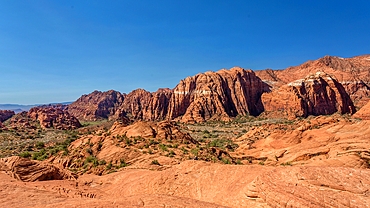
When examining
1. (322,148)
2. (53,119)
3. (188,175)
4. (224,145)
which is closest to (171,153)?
(188,175)

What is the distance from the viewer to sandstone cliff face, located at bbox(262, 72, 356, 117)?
111 metres

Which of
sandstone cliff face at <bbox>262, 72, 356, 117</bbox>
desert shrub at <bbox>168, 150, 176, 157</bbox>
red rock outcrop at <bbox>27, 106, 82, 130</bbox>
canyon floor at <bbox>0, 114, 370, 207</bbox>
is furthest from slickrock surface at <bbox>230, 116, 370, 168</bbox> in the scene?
red rock outcrop at <bbox>27, 106, 82, 130</bbox>

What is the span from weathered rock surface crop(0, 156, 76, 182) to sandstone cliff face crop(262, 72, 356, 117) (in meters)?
107

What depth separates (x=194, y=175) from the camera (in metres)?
15.9

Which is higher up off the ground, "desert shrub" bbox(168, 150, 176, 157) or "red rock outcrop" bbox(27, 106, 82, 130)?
"red rock outcrop" bbox(27, 106, 82, 130)

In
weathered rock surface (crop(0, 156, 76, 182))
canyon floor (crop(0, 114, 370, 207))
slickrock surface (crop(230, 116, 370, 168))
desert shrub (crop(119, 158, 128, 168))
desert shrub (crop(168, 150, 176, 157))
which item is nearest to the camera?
canyon floor (crop(0, 114, 370, 207))

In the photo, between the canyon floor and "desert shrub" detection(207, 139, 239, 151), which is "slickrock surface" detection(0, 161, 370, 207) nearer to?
the canyon floor

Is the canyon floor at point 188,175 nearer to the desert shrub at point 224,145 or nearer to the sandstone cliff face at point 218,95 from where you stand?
the desert shrub at point 224,145

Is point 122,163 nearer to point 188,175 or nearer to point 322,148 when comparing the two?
point 188,175

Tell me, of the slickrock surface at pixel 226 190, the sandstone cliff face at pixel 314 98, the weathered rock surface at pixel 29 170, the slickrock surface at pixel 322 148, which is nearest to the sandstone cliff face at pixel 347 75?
the sandstone cliff face at pixel 314 98

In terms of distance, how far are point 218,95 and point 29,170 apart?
4484 inches

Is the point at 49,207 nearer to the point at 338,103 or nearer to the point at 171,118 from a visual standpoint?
the point at 171,118

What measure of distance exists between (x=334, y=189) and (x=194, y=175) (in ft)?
27.5

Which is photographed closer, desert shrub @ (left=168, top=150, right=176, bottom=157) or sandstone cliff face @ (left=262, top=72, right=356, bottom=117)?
desert shrub @ (left=168, top=150, right=176, bottom=157)
